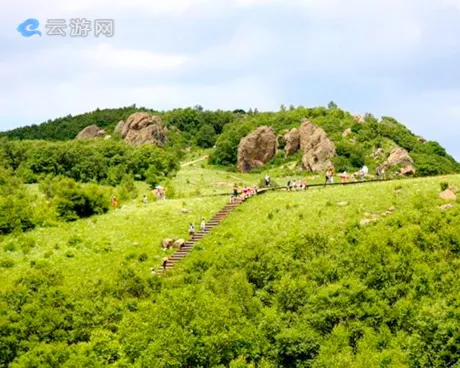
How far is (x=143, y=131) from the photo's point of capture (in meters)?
141

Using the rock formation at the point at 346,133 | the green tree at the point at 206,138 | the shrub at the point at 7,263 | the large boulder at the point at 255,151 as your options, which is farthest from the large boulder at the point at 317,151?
the shrub at the point at 7,263

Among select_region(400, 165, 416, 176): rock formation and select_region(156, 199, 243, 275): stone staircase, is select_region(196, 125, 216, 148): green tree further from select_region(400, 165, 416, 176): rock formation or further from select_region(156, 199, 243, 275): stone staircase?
select_region(156, 199, 243, 275): stone staircase

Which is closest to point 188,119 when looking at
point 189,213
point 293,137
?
point 293,137

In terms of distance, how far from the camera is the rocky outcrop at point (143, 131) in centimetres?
13925

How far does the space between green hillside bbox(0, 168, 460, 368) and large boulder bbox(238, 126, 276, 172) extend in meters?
61.4

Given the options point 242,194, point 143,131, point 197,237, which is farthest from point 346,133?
point 197,237

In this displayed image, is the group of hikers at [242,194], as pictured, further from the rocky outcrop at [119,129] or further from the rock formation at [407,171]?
the rocky outcrop at [119,129]

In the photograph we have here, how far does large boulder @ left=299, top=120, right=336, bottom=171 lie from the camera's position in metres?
105

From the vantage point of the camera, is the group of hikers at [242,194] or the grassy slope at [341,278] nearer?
the grassy slope at [341,278]

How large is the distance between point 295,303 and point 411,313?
23.1ft

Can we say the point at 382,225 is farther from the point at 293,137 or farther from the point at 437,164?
the point at 293,137

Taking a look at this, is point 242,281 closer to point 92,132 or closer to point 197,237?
point 197,237

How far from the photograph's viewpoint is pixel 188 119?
170m

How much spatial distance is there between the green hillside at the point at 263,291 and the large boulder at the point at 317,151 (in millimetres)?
48349
